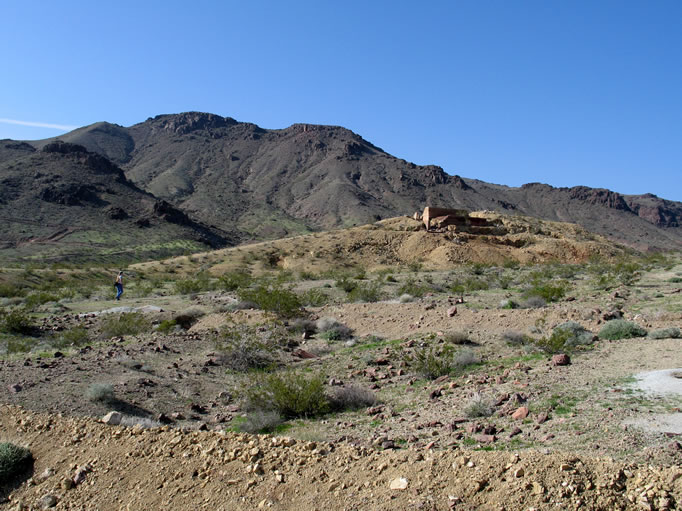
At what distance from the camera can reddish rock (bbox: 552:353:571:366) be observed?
28.6 ft

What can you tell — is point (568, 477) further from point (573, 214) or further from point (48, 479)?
point (573, 214)

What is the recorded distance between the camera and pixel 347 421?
7.27 metres

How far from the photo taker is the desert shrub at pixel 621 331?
10703mm

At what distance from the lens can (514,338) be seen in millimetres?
11234

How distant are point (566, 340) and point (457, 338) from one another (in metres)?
2.41

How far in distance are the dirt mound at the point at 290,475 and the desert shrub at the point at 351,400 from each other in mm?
2470

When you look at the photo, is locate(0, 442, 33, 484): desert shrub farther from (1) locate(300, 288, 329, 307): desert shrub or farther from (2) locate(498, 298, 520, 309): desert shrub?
(2) locate(498, 298, 520, 309): desert shrub

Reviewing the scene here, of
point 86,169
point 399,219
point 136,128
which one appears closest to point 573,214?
point 399,219

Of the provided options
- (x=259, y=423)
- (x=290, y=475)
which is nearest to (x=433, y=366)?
(x=259, y=423)

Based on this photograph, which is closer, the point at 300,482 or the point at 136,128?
the point at 300,482

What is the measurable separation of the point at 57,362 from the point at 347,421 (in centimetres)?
633

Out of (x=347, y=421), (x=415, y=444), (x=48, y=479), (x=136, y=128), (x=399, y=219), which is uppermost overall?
(x=136, y=128)

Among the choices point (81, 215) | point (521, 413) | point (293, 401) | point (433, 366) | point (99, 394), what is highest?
point (81, 215)

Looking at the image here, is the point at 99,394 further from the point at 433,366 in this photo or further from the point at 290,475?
the point at 433,366
